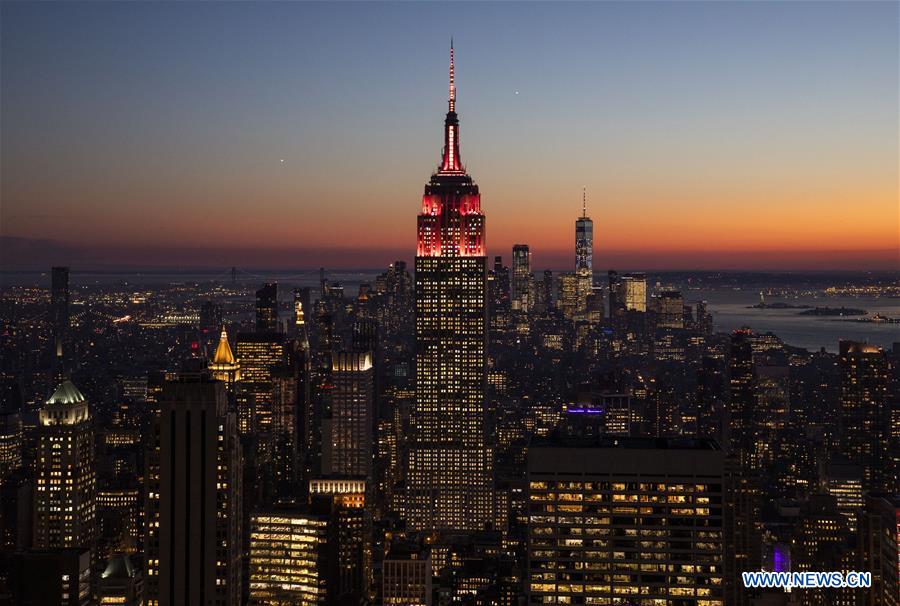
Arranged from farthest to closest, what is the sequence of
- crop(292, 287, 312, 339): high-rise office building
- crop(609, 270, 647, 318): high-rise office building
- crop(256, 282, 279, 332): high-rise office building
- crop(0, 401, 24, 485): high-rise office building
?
crop(609, 270, 647, 318): high-rise office building, crop(292, 287, 312, 339): high-rise office building, crop(256, 282, 279, 332): high-rise office building, crop(0, 401, 24, 485): high-rise office building

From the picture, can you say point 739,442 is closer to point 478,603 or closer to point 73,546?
point 478,603

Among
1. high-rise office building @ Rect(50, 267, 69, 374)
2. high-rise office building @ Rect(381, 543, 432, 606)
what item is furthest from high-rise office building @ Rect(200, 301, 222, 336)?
high-rise office building @ Rect(381, 543, 432, 606)

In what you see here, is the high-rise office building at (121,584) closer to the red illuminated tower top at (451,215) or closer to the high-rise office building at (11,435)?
the high-rise office building at (11,435)

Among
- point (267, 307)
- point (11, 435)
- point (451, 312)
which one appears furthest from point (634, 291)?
point (11, 435)

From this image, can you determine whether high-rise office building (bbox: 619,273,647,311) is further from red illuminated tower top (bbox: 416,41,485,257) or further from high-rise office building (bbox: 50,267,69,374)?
high-rise office building (bbox: 50,267,69,374)

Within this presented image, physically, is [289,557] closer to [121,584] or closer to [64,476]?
[64,476]

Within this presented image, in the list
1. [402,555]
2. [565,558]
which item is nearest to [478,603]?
[402,555]

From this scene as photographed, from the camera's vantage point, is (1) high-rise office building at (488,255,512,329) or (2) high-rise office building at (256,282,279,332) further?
(1) high-rise office building at (488,255,512,329)
